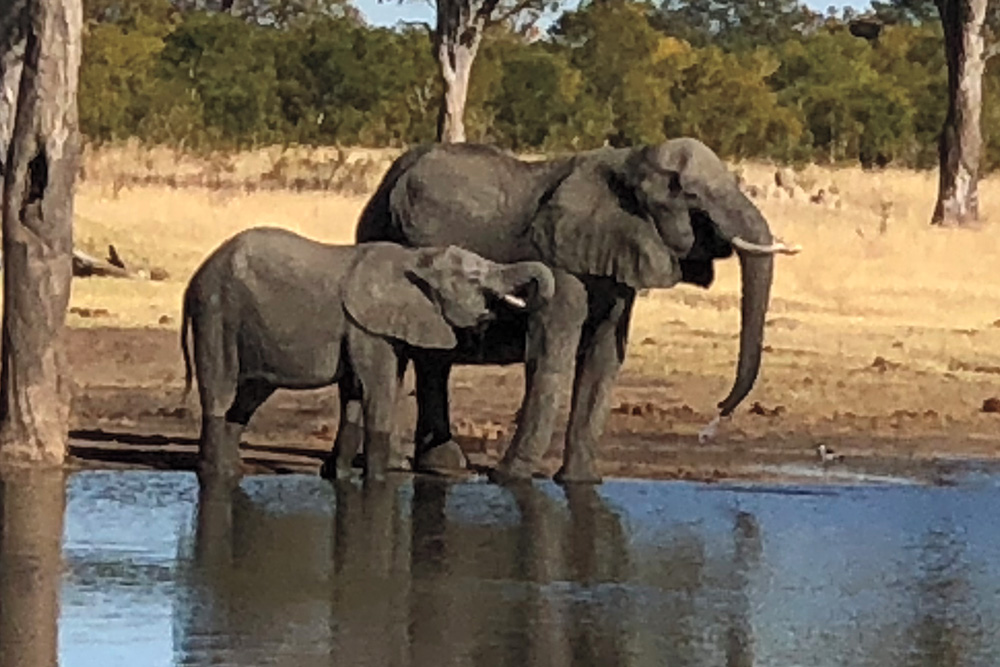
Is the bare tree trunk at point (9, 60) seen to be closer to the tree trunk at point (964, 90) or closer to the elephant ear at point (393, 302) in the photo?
the elephant ear at point (393, 302)

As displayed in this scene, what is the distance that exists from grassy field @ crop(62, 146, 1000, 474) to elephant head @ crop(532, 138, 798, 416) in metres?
2.26

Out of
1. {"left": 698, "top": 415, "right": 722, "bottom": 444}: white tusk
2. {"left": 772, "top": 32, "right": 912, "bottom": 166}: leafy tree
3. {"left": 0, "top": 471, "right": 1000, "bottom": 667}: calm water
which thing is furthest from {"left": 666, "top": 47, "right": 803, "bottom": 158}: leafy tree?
{"left": 0, "top": 471, "right": 1000, "bottom": 667}: calm water

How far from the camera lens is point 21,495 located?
458 inches

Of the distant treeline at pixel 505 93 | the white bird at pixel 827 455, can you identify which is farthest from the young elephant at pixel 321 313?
the distant treeline at pixel 505 93

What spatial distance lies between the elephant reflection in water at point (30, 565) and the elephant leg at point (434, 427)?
5.80ft

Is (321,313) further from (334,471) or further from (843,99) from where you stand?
(843,99)

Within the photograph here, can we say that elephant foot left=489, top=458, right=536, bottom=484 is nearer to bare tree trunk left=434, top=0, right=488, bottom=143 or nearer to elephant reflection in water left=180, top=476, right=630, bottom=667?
elephant reflection in water left=180, top=476, right=630, bottom=667

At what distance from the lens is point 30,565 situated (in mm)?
9852

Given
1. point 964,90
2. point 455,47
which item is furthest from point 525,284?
point 455,47

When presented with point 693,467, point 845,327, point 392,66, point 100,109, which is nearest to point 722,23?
point 392,66

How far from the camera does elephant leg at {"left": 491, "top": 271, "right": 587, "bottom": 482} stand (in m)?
12.6

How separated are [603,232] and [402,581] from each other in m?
3.43

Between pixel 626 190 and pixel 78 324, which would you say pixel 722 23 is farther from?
pixel 626 190

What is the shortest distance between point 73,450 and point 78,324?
5.50 m
